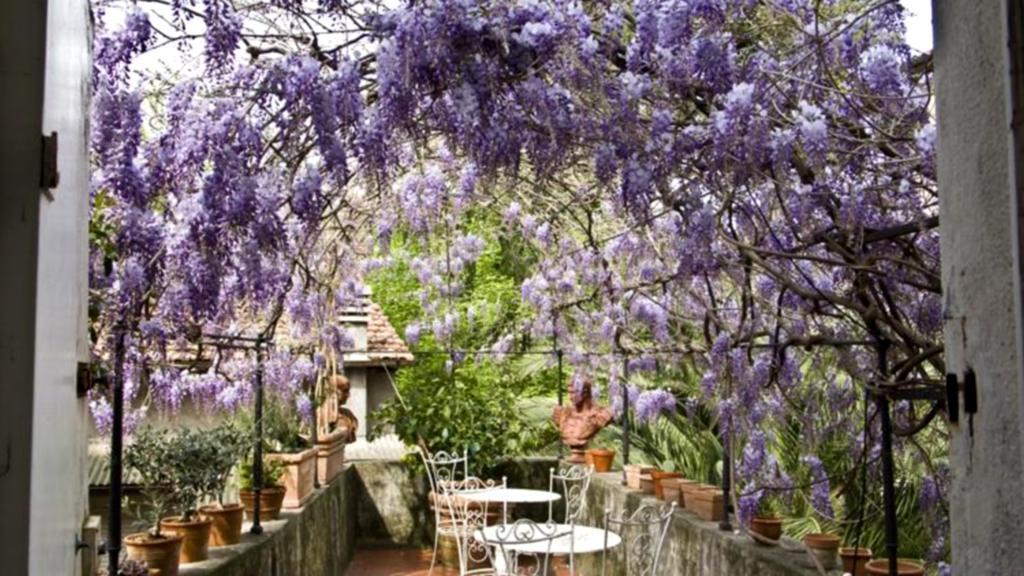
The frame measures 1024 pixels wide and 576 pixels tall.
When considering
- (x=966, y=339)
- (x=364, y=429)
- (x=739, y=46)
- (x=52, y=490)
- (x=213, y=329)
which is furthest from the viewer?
(x=364, y=429)

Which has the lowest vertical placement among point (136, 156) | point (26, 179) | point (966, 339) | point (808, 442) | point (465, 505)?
point (465, 505)

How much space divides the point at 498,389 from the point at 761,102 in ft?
22.2

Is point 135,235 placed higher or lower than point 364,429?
higher

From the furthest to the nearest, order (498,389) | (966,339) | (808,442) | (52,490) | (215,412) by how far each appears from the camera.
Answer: (498,389), (215,412), (808,442), (966,339), (52,490)

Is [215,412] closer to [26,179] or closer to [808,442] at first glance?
[808,442]

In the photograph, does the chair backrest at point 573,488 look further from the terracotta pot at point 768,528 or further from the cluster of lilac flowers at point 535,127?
the cluster of lilac flowers at point 535,127

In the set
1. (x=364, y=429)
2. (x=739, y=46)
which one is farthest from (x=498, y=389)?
(x=739, y=46)

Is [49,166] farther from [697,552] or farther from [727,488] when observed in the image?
[697,552]

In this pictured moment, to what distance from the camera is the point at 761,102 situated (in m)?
3.98

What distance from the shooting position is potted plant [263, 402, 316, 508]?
22.3 ft

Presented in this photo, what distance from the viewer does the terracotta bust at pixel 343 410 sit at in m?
9.22

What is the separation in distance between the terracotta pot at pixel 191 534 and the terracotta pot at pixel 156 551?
26 cm

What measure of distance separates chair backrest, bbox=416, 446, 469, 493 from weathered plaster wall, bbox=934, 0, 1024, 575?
733cm

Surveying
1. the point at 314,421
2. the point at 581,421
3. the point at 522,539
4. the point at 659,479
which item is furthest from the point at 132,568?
the point at 581,421
